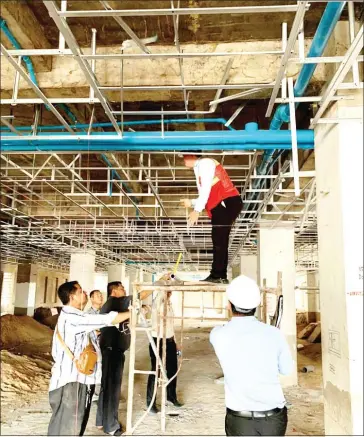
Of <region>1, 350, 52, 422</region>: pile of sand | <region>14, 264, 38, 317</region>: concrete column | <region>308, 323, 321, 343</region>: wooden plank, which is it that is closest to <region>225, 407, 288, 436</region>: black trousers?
<region>1, 350, 52, 422</region>: pile of sand

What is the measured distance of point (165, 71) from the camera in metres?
3.36

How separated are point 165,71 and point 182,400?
15.5 ft

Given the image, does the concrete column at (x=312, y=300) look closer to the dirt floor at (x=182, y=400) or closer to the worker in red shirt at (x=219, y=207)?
the dirt floor at (x=182, y=400)

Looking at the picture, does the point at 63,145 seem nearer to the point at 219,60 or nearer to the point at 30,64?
the point at 30,64

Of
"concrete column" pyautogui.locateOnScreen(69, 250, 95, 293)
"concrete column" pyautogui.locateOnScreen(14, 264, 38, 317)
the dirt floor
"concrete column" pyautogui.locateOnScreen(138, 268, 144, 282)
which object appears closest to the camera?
the dirt floor

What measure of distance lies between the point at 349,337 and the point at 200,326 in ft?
51.7

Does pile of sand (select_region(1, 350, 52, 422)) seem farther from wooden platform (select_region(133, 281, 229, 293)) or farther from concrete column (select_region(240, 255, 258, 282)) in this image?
concrete column (select_region(240, 255, 258, 282))

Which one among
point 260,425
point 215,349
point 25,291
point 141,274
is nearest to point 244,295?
point 215,349

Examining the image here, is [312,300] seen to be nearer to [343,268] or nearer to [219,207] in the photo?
[219,207]

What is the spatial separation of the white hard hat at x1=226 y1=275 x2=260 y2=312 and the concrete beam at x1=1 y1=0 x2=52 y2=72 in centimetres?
235

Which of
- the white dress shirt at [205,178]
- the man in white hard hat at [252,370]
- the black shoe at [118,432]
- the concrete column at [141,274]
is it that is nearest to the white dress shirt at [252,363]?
the man in white hard hat at [252,370]

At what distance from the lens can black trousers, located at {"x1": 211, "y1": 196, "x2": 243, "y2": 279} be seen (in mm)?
3510

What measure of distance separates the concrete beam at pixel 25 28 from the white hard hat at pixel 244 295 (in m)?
2.35

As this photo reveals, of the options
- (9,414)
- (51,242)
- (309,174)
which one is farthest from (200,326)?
(309,174)
